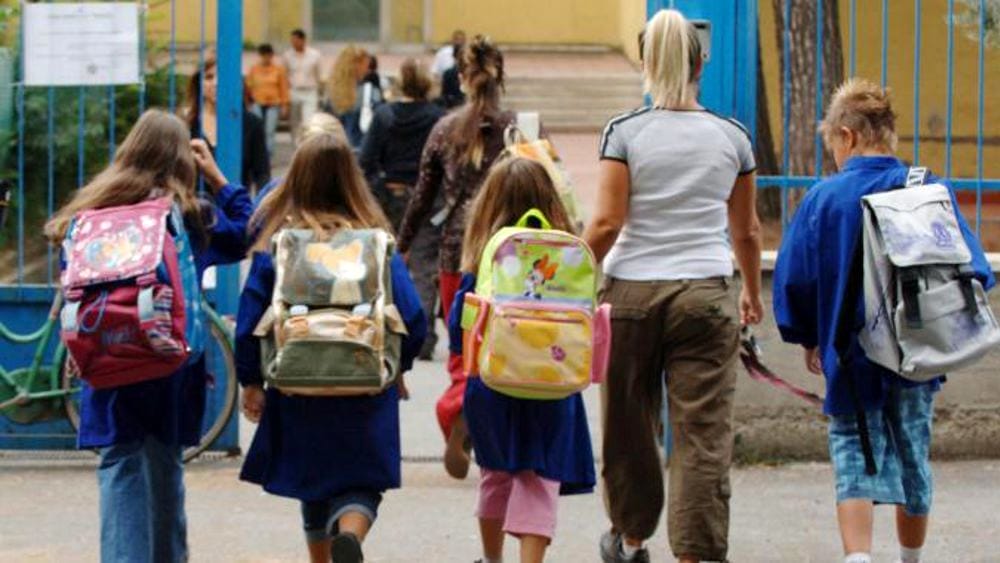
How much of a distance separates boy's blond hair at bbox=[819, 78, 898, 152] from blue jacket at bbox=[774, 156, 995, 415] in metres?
0.07

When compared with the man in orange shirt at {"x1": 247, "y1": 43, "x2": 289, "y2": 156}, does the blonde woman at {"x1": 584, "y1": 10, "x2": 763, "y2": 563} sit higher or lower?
lower

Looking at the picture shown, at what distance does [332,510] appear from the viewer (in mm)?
6211

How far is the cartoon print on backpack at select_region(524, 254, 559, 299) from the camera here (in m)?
6.22

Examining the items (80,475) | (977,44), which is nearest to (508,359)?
(80,475)

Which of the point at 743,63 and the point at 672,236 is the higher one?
the point at 743,63

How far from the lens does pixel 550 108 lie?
2816 cm

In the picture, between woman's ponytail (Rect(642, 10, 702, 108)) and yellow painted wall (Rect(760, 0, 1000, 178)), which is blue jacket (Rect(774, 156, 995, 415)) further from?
yellow painted wall (Rect(760, 0, 1000, 178))

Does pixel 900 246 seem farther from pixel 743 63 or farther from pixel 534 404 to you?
pixel 743 63

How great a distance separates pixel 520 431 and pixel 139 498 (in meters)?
1.16

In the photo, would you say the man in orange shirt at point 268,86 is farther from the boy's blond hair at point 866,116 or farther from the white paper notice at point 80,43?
the boy's blond hair at point 866,116

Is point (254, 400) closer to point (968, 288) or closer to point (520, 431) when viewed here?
point (520, 431)

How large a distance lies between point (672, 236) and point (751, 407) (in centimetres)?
233

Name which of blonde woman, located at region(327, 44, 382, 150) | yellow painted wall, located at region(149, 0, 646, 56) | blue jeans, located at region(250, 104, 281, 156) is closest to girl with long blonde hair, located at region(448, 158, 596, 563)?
blonde woman, located at region(327, 44, 382, 150)

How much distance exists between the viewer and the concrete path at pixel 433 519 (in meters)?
7.44
